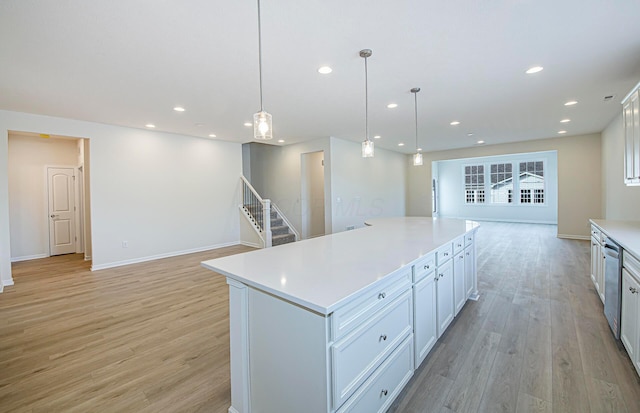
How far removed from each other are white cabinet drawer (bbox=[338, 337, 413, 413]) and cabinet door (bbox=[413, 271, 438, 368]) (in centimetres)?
14

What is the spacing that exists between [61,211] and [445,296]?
793 centimetres

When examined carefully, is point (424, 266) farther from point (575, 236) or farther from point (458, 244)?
point (575, 236)

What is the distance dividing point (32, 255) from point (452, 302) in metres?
8.05

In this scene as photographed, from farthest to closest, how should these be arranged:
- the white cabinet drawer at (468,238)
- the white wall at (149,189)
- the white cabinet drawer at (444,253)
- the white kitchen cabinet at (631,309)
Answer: the white wall at (149,189) → the white cabinet drawer at (468,238) → the white cabinet drawer at (444,253) → the white kitchen cabinet at (631,309)

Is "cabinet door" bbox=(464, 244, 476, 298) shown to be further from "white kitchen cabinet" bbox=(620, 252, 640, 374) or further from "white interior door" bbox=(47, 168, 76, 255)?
"white interior door" bbox=(47, 168, 76, 255)

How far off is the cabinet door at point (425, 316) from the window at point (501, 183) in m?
11.0

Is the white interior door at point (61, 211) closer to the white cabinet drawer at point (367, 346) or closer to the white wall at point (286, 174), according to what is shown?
the white wall at point (286, 174)

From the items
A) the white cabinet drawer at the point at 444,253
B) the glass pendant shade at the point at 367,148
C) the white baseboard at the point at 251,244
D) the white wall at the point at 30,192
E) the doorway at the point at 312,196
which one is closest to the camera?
the white cabinet drawer at the point at 444,253

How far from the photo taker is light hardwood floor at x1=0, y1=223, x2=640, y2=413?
1.76 metres

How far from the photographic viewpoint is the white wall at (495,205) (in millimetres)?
10109

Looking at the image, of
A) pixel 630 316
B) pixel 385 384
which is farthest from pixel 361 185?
pixel 385 384

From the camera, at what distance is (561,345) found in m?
2.32

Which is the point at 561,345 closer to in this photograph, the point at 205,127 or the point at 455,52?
the point at 455,52

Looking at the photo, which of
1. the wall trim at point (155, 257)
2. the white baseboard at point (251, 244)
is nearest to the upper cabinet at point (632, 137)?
the white baseboard at point (251, 244)
